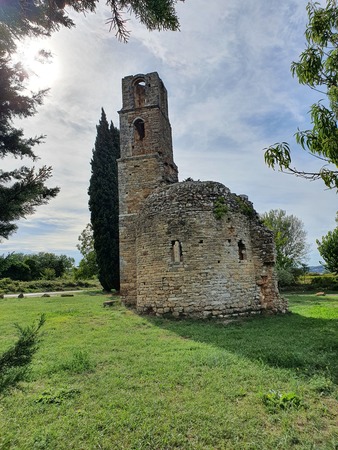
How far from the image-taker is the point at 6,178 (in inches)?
116

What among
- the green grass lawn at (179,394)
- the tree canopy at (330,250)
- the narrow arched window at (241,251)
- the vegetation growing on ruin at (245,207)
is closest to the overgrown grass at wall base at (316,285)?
the tree canopy at (330,250)

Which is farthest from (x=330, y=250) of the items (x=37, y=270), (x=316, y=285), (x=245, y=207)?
(x=37, y=270)

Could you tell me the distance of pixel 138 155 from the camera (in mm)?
14734

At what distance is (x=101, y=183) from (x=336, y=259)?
21236 mm

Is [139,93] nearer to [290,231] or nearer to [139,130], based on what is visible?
[139,130]

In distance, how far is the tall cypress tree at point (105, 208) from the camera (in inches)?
893

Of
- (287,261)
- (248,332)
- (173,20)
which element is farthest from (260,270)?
(287,261)

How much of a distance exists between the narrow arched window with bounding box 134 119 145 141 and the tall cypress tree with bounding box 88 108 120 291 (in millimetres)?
8457

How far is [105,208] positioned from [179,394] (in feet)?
65.2

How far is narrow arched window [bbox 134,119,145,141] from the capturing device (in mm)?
15356

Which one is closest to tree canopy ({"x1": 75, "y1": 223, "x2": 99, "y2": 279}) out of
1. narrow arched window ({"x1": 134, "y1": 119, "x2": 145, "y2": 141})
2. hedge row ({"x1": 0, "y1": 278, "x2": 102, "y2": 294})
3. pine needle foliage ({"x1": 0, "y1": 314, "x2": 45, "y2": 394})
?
hedge row ({"x1": 0, "y1": 278, "x2": 102, "y2": 294})

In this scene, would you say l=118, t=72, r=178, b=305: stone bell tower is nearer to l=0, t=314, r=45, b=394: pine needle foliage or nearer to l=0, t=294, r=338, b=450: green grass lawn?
l=0, t=294, r=338, b=450: green grass lawn

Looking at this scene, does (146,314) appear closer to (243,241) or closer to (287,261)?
(243,241)

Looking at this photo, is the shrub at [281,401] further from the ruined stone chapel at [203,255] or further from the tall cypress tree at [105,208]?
the tall cypress tree at [105,208]
